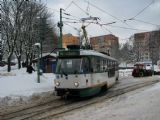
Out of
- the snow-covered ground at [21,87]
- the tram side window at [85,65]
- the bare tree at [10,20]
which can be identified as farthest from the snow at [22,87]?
the bare tree at [10,20]

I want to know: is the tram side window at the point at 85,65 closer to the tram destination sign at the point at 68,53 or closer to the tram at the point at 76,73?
the tram at the point at 76,73

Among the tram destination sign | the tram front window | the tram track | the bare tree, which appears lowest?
the tram track

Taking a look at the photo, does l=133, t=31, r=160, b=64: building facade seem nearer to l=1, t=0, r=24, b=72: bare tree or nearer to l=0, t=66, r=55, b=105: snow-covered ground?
l=1, t=0, r=24, b=72: bare tree

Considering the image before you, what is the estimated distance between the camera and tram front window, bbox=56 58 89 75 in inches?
809

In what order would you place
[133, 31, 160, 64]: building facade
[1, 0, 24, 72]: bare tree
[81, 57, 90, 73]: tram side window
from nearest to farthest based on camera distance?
[81, 57, 90, 73]: tram side window, [1, 0, 24, 72]: bare tree, [133, 31, 160, 64]: building facade

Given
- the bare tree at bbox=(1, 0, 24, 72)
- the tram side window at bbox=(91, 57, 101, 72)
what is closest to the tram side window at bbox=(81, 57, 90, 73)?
the tram side window at bbox=(91, 57, 101, 72)

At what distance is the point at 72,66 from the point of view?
2072cm

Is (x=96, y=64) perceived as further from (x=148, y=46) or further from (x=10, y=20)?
(x=148, y=46)

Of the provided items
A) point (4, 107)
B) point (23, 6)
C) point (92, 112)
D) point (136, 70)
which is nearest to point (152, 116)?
point (92, 112)

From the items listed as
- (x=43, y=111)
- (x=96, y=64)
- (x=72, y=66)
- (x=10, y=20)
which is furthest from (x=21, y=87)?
(x=10, y=20)

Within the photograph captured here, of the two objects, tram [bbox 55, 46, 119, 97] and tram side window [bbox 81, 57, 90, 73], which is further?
tram side window [bbox 81, 57, 90, 73]

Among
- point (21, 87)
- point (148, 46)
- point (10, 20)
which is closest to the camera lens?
point (21, 87)

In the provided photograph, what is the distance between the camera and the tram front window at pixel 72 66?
67.4 feet

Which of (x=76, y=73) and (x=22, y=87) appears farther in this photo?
(x=22, y=87)
